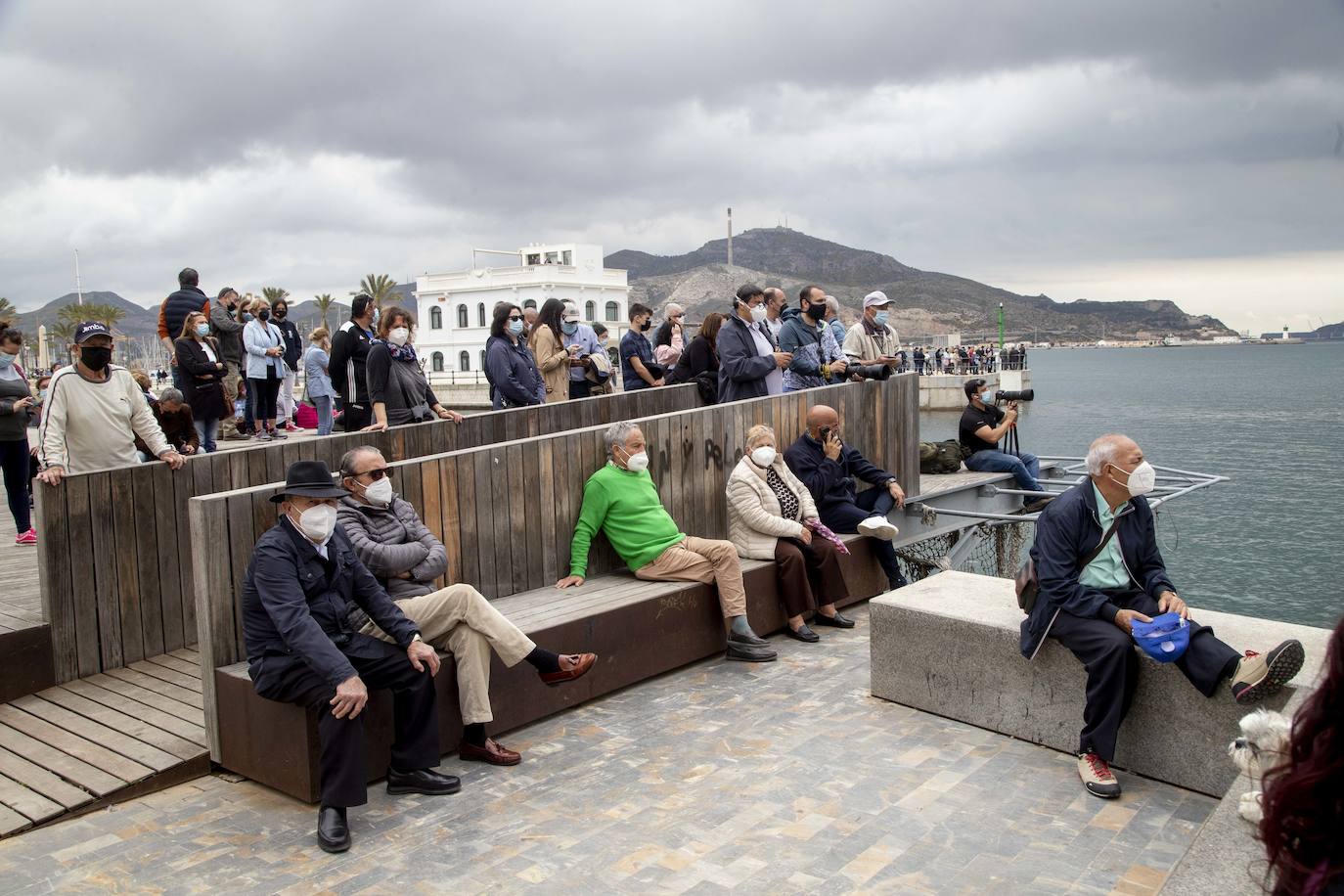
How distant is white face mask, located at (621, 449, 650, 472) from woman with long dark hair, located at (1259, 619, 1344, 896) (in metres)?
5.07

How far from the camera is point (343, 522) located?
531 cm

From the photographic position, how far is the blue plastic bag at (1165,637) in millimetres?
4660

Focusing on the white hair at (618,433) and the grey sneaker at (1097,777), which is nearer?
the grey sneaker at (1097,777)

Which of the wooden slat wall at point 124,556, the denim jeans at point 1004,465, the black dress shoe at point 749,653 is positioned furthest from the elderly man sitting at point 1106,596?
the denim jeans at point 1004,465

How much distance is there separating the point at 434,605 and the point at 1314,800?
395cm

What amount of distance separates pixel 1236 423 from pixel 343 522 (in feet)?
194

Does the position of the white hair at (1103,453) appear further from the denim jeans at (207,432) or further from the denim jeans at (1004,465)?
the denim jeans at (207,432)

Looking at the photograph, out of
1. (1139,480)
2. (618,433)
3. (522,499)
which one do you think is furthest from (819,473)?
(1139,480)

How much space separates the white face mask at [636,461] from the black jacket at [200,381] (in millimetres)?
4874

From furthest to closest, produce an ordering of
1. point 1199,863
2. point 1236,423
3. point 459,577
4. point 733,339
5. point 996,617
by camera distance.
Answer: point 1236,423, point 733,339, point 459,577, point 996,617, point 1199,863

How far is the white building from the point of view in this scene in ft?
253

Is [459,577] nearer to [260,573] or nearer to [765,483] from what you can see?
[260,573]

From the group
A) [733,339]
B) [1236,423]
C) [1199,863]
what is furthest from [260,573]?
[1236,423]

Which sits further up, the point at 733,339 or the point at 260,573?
the point at 733,339
